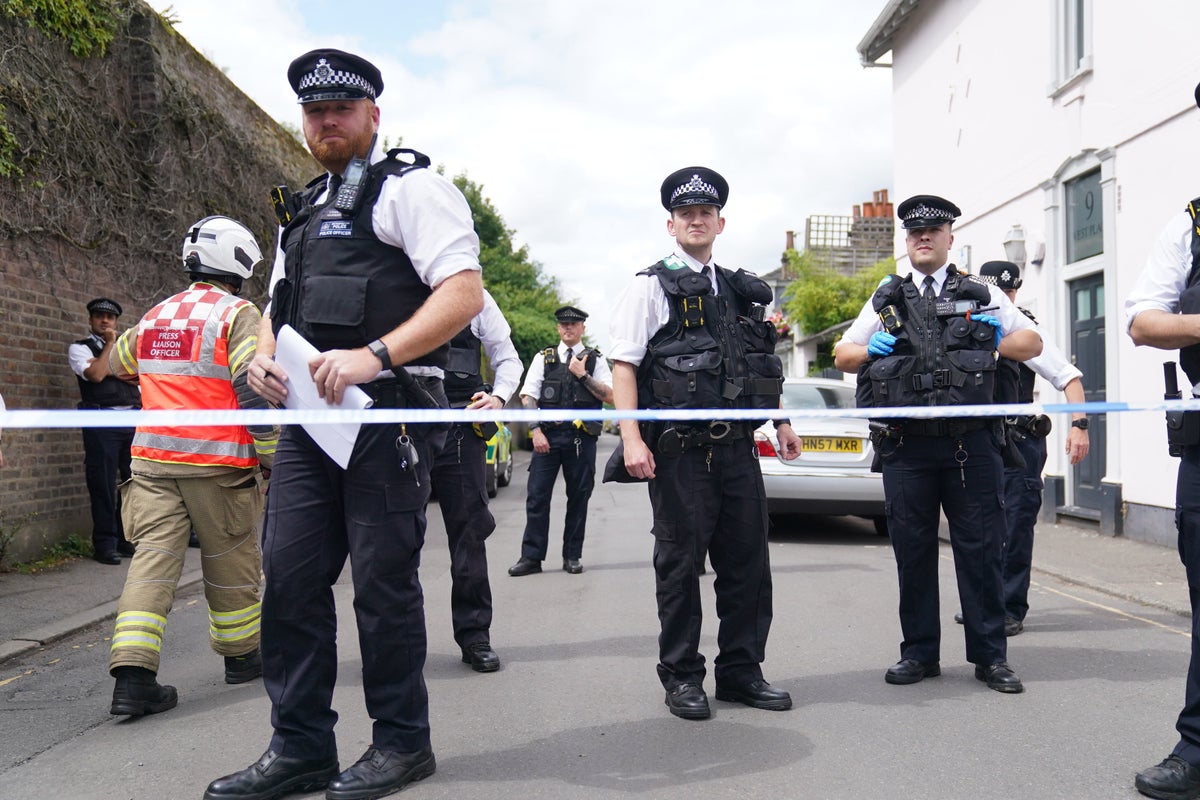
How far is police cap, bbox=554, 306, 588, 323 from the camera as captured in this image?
880 centimetres

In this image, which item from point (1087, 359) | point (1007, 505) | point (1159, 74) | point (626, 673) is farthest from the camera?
point (1087, 359)

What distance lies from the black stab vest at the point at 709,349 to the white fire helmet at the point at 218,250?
1.82 m

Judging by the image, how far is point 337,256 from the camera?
3238 millimetres

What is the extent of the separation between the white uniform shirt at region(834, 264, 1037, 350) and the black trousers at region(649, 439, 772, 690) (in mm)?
1032

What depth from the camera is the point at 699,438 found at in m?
4.28

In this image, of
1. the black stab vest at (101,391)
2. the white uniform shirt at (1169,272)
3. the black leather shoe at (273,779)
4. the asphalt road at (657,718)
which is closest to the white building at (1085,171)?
the asphalt road at (657,718)

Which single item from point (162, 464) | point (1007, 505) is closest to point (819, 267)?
point (1007, 505)

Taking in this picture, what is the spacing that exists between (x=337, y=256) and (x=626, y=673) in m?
2.62

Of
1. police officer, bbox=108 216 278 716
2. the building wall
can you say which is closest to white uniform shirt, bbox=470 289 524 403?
police officer, bbox=108 216 278 716

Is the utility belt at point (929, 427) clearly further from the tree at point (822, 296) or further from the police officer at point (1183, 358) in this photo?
the tree at point (822, 296)

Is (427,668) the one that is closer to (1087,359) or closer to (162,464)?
(162,464)

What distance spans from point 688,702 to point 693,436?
3.50 ft

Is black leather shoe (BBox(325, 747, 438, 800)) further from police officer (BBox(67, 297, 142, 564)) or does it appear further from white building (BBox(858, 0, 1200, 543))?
white building (BBox(858, 0, 1200, 543))

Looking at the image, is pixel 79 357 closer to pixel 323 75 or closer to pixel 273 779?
pixel 323 75
